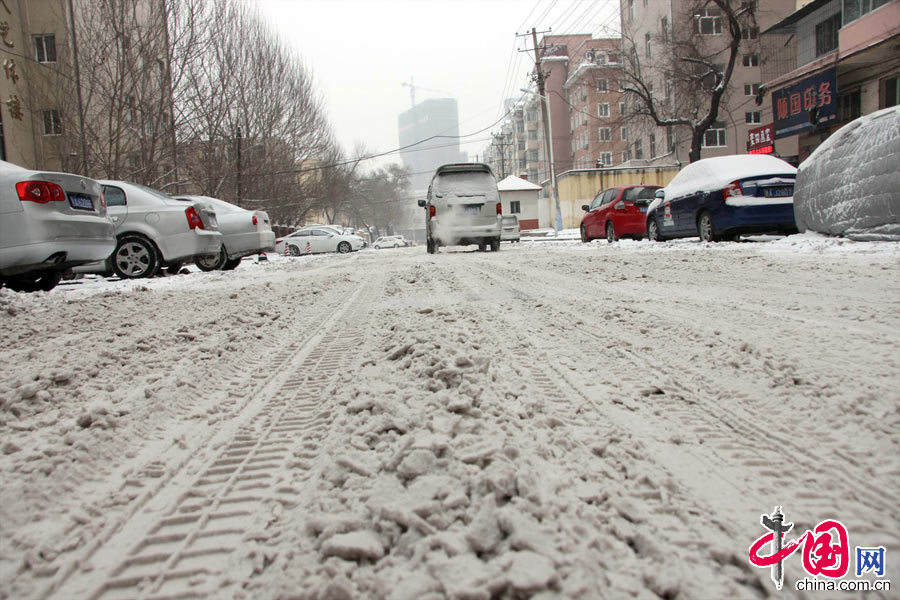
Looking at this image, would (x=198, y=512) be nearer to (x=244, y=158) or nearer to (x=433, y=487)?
(x=433, y=487)

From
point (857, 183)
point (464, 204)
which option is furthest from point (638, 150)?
point (857, 183)

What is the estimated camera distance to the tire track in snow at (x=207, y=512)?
1.29 meters

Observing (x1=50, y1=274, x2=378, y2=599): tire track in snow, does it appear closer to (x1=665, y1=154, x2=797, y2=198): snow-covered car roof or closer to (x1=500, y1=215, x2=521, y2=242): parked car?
(x1=665, y1=154, x2=797, y2=198): snow-covered car roof

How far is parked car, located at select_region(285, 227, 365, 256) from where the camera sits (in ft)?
89.7

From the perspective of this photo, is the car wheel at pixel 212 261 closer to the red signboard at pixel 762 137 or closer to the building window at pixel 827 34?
the red signboard at pixel 762 137

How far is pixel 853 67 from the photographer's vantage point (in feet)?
68.8

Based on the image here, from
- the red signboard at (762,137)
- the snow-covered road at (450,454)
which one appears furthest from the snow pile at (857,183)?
the red signboard at (762,137)

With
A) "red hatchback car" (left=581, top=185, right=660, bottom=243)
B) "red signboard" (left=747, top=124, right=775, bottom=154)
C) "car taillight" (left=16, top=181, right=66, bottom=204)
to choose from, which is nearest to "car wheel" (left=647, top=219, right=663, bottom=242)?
"red hatchback car" (left=581, top=185, right=660, bottom=243)

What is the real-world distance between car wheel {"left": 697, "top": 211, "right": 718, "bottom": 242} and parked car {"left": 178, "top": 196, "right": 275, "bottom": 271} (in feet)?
30.7

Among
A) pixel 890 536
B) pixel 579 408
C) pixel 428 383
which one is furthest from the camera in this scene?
pixel 428 383

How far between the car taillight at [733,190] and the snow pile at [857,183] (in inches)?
33.9

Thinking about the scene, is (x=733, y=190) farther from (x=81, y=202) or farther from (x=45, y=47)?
(x=45, y=47)

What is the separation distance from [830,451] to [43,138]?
75.4 ft

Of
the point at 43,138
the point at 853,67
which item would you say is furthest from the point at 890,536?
the point at 853,67
